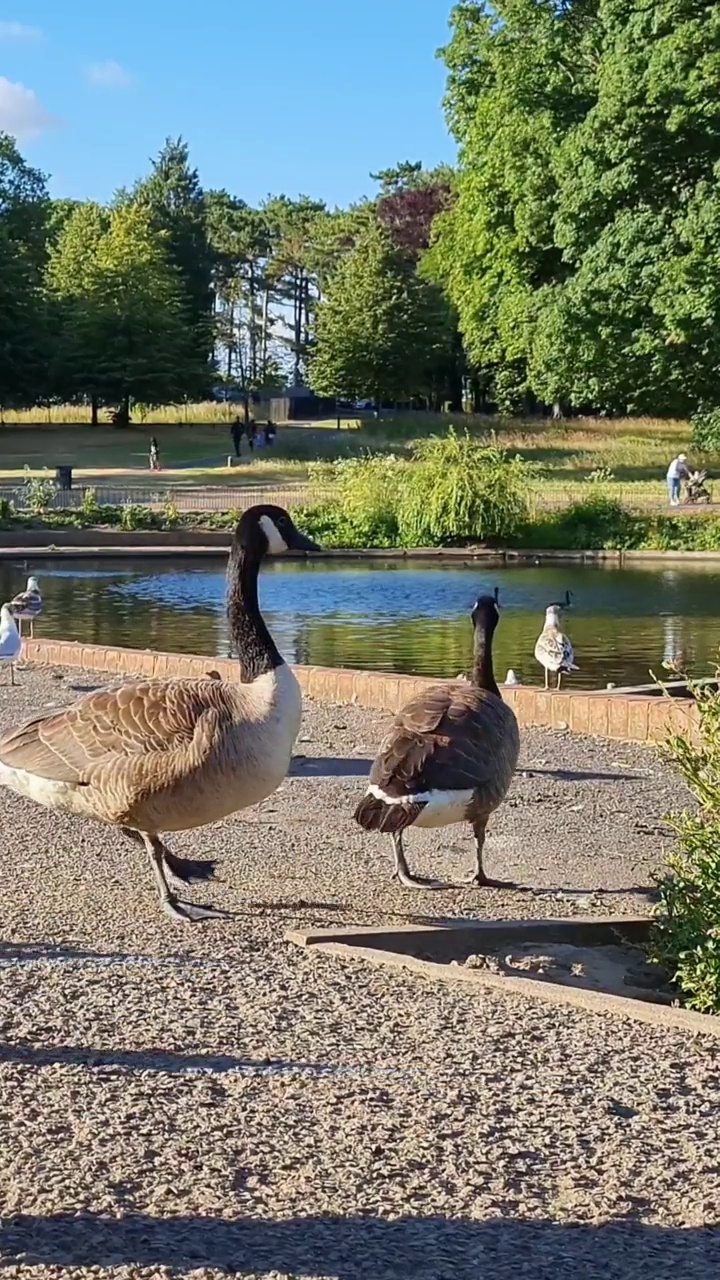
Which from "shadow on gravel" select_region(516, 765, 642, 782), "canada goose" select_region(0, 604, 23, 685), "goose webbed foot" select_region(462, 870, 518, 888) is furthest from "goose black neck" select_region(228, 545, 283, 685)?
"canada goose" select_region(0, 604, 23, 685)

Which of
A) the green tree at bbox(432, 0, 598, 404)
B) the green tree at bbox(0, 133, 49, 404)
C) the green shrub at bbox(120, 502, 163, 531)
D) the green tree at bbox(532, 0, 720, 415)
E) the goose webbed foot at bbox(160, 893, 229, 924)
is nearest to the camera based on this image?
the goose webbed foot at bbox(160, 893, 229, 924)

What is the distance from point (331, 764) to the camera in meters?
11.3

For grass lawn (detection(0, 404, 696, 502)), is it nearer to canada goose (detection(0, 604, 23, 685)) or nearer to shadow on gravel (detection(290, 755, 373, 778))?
canada goose (detection(0, 604, 23, 685))

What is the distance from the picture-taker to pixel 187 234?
9125 cm

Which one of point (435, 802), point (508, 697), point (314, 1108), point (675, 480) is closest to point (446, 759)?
point (435, 802)

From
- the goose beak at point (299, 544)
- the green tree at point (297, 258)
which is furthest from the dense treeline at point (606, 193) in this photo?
the green tree at point (297, 258)

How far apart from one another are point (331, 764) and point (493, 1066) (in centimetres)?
629

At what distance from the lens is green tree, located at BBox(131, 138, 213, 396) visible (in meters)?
76.9

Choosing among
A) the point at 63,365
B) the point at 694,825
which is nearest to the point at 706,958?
the point at 694,825

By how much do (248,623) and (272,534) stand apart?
61 centimetres

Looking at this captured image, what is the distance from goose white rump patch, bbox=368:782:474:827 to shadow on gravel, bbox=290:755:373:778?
11.0ft

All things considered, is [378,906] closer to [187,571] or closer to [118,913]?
[118,913]

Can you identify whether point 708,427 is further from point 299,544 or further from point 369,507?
point 299,544

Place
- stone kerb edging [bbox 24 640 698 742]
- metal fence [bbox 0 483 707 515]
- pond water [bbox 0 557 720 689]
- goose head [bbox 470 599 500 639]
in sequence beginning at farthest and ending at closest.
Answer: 1. metal fence [bbox 0 483 707 515]
2. pond water [bbox 0 557 720 689]
3. stone kerb edging [bbox 24 640 698 742]
4. goose head [bbox 470 599 500 639]
